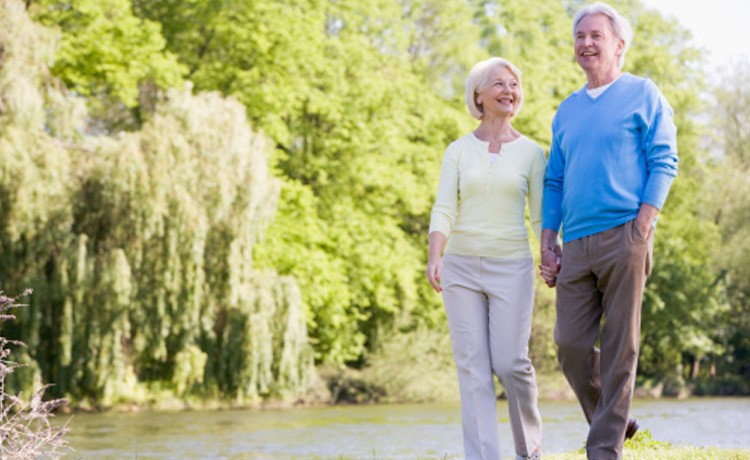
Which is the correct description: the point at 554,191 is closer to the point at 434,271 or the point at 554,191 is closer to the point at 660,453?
the point at 434,271

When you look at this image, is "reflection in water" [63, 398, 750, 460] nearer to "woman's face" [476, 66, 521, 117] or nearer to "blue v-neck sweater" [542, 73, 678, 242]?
"woman's face" [476, 66, 521, 117]

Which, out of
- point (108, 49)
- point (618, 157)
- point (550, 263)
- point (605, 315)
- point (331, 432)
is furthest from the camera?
point (108, 49)

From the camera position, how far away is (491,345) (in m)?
6.10

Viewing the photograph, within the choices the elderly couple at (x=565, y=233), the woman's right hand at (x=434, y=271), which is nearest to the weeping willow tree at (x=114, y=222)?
the elderly couple at (x=565, y=233)

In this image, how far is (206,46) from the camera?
93.4 ft

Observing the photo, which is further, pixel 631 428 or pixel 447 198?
pixel 447 198

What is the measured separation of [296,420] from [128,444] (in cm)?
584

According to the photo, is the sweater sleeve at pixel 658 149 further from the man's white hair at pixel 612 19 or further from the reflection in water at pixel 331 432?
the reflection in water at pixel 331 432

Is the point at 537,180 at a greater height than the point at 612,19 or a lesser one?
lesser

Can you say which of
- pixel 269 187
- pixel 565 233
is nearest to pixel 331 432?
pixel 269 187

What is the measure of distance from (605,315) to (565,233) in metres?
0.50

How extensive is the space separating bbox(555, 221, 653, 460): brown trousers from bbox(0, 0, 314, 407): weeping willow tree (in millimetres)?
14458

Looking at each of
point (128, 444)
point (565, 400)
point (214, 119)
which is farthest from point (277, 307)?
point (565, 400)

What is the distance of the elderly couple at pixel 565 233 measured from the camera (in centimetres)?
578
